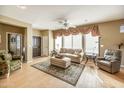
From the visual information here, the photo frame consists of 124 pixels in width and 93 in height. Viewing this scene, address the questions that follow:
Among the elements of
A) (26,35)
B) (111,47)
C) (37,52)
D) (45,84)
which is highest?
(26,35)

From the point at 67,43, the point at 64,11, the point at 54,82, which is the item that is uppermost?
the point at 64,11

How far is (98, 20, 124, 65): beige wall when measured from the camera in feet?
17.6

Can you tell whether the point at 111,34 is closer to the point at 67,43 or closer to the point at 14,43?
the point at 67,43

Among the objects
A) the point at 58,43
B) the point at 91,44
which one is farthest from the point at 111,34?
the point at 58,43

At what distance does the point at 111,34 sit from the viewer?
18.6 ft

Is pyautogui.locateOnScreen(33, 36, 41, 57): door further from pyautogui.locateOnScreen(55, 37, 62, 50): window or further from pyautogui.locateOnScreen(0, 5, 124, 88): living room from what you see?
pyautogui.locateOnScreen(55, 37, 62, 50): window

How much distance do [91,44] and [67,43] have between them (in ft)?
7.30

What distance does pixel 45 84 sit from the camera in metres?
3.10

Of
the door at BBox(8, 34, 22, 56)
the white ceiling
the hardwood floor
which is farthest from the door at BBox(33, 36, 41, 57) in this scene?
the hardwood floor

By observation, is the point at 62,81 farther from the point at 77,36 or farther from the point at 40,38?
the point at 40,38

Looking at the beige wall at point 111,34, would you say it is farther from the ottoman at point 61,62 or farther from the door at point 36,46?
the door at point 36,46

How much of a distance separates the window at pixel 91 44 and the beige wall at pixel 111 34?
42cm
